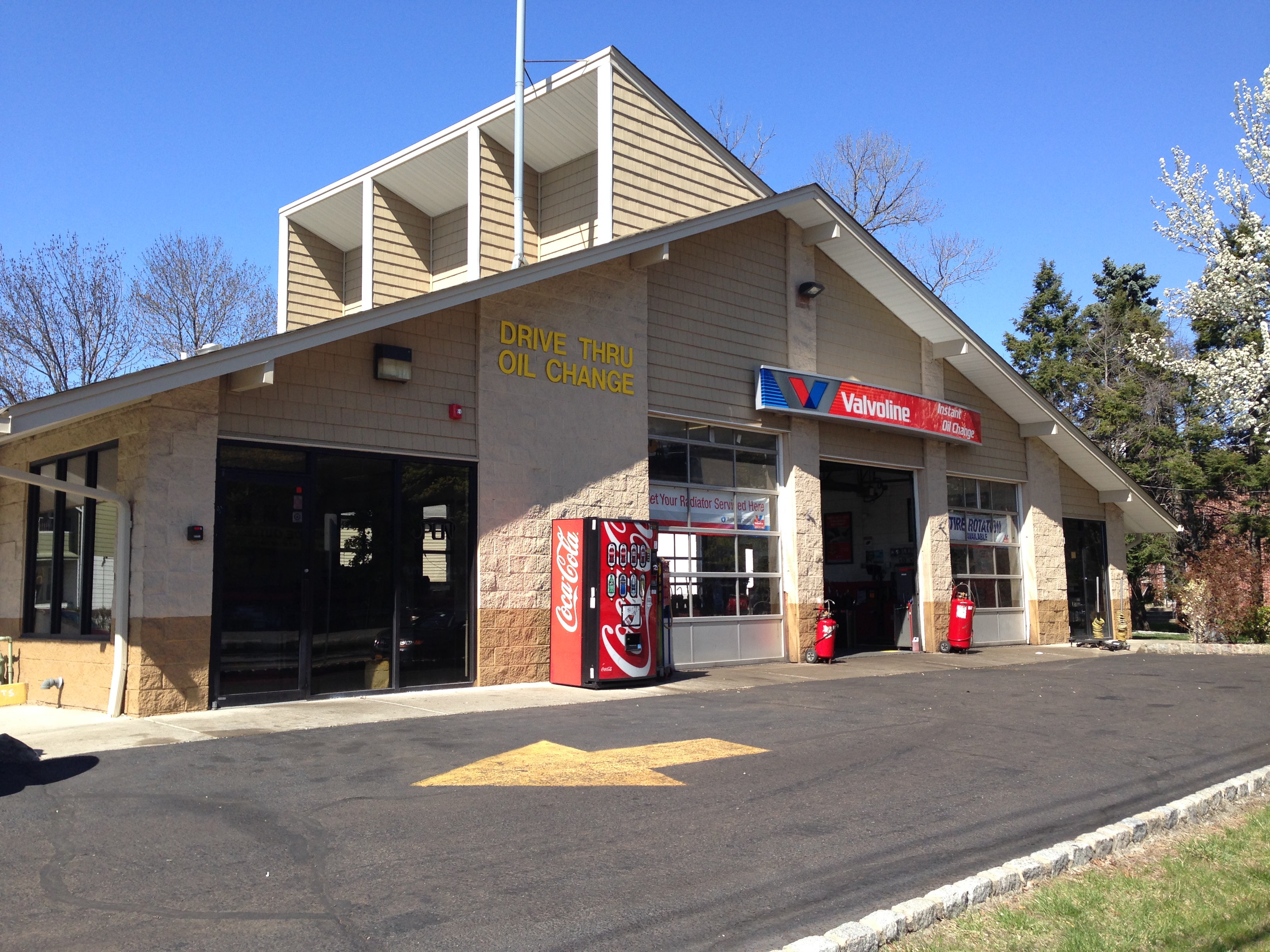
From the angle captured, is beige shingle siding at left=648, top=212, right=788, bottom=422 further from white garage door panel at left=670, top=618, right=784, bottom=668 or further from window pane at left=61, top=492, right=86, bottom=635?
window pane at left=61, top=492, right=86, bottom=635

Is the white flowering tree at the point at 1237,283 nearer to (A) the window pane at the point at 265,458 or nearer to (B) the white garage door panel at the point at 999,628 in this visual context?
(B) the white garage door panel at the point at 999,628

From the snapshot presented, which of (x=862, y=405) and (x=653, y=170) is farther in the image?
(x=862, y=405)

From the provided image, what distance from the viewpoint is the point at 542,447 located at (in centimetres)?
1436

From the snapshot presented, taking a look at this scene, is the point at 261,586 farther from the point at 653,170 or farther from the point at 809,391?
the point at 809,391

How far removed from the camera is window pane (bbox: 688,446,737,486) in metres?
16.8

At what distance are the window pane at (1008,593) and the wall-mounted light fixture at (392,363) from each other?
1573cm

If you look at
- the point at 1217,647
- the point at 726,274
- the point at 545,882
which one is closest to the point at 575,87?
the point at 726,274

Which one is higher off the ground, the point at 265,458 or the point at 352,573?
the point at 265,458

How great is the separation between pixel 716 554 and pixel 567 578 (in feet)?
12.7

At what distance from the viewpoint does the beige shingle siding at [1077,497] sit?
997 inches

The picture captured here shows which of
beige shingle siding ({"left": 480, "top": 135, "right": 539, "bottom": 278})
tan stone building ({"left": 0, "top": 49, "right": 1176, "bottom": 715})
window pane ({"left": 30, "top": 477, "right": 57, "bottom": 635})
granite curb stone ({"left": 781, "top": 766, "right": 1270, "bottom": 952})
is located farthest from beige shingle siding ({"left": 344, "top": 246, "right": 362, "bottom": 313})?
granite curb stone ({"left": 781, "top": 766, "right": 1270, "bottom": 952})

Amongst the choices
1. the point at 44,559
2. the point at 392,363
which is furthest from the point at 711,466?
the point at 44,559

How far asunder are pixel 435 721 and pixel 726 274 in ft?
32.6

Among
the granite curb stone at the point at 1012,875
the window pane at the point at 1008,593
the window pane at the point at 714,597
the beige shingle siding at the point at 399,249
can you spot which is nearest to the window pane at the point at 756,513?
the window pane at the point at 714,597
